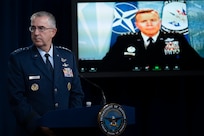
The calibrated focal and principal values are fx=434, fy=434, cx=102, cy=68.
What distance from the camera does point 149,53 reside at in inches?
135

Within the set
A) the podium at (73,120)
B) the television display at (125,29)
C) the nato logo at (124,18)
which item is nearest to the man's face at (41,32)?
the podium at (73,120)

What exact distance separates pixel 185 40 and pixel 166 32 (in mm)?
163

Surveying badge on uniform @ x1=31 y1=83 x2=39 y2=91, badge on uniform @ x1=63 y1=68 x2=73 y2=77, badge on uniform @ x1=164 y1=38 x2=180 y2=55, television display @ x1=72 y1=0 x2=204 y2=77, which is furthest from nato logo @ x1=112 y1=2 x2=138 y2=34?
badge on uniform @ x1=31 y1=83 x2=39 y2=91

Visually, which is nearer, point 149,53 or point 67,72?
point 67,72

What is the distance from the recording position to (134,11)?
3.43 metres

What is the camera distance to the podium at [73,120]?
5.02 feet

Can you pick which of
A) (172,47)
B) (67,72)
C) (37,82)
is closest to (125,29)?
(172,47)

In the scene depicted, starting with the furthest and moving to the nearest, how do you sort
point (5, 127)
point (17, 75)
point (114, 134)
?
point (5, 127), point (17, 75), point (114, 134)

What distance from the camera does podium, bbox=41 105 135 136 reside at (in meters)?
1.53

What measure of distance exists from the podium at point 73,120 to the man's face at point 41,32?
0.57 m

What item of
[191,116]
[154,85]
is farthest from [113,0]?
[191,116]

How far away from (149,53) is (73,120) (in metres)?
1.97

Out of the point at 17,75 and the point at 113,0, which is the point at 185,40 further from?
the point at 17,75

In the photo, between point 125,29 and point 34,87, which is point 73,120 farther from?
point 125,29
